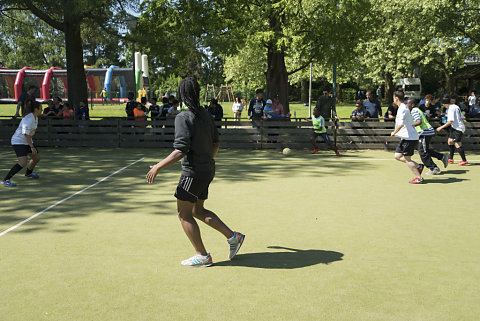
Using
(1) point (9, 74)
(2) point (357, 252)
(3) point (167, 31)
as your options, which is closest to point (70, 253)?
(2) point (357, 252)

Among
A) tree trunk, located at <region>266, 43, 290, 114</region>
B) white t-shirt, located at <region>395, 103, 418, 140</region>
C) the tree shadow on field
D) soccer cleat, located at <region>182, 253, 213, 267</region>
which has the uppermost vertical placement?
tree trunk, located at <region>266, 43, 290, 114</region>

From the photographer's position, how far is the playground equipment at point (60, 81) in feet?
142

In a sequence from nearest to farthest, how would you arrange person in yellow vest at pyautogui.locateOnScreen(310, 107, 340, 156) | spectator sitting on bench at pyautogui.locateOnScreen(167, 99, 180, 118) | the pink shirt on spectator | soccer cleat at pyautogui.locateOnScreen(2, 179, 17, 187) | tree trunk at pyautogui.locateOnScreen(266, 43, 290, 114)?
soccer cleat at pyautogui.locateOnScreen(2, 179, 17, 187) < person in yellow vest at pyautogui.locateOnScreen(310, 107, 340, 156) < spectator sitting on bench at pyautogui.locateOnScreen(167, 99, 180, 118) < the pink shirt on spectator < tree trunk at pyautogui.locateOnScreen(266, 43, 290, 114)

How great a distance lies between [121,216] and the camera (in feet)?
24.8

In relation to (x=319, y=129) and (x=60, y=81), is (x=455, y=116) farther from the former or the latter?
(x=60, y=81)

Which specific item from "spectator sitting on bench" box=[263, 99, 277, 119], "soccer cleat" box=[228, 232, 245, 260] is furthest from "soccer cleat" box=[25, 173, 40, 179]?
"spectator sitting on bench" box=[263, 99, 277, 119]

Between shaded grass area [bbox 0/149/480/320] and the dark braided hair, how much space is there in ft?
5.57

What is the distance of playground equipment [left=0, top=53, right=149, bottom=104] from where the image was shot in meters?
43.3

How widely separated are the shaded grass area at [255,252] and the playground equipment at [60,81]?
35.0 meters

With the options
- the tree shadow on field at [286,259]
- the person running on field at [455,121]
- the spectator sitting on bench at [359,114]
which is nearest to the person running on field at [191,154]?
the tree shadow on field at [286,259]

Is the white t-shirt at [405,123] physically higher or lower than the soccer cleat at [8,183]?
higher

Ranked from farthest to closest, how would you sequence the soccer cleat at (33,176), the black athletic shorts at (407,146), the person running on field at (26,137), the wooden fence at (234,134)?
the wooden fence at (234,134) → the soccer cleat at (33,176) → the black athletic shorts at (407,146) → the person running on field at (26,137)

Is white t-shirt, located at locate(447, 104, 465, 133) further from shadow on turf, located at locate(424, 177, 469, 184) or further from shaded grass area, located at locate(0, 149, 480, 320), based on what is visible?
shaded grass area, located at locate(0, 149, 480, 320)

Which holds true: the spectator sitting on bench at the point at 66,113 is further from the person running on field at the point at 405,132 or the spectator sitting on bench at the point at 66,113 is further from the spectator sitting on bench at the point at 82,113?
the person running on field at the point at 405,132
